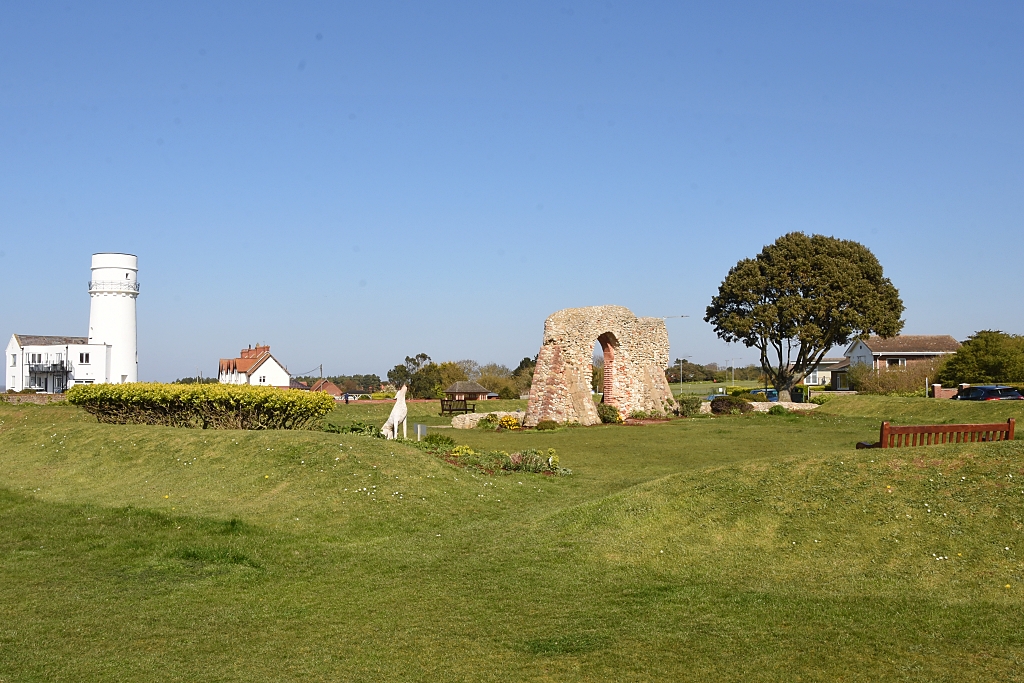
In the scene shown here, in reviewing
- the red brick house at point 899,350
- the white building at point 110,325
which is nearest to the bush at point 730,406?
the red brick house at point 899,350

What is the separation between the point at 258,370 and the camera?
64250mm

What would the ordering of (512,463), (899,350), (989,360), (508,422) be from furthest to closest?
(899,350) < (989,360) < (508,422) < (512,463)

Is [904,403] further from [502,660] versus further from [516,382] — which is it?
[502,660]

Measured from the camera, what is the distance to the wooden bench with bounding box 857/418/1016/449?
1266cm

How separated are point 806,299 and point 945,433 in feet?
119

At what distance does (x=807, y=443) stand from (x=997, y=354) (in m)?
27.1

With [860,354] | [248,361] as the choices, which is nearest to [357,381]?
[248,361]

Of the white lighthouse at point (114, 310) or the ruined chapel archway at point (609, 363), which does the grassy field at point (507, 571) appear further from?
the white lighthouse at point (114, 310)

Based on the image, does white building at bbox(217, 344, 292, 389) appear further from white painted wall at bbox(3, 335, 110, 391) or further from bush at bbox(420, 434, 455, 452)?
bush at bbox(420, 434, 455, 452)

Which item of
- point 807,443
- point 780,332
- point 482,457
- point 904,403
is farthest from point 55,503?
point 780,332

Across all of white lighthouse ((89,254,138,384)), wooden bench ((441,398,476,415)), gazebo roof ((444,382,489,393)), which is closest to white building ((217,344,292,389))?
white lighthouse ((89,254,138,384))

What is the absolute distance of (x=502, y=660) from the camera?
6.89m

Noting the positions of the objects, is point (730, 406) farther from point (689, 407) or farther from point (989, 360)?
point (989, 360)

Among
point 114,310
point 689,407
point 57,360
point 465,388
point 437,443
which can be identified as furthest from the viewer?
Result: point 57,360
